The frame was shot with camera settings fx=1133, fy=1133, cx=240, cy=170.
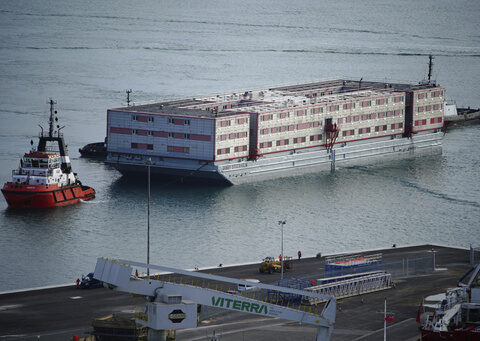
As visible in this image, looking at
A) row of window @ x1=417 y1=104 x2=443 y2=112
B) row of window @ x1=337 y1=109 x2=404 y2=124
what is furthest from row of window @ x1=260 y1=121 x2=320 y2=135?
row of window @ x1=417 y1=104 x2=443 y2=112

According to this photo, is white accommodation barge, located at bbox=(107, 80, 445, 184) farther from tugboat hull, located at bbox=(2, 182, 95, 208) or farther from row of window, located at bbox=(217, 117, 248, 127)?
tugboat hull, located at bbox=(2, 182, 95, 208)

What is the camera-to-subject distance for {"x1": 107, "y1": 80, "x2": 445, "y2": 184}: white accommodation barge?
13188cm

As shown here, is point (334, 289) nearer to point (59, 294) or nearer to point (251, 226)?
point (59, 294)

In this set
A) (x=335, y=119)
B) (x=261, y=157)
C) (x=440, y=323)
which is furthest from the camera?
(x=335, y=119)

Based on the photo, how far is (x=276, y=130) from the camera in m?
141

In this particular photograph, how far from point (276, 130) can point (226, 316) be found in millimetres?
69820

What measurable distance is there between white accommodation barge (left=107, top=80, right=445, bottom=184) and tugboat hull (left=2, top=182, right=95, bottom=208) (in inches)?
603

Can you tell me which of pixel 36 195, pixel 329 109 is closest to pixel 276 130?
pixel 329 109

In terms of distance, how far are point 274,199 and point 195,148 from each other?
512 inches

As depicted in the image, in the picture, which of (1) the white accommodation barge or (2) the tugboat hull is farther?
(1) the white accommodation barge

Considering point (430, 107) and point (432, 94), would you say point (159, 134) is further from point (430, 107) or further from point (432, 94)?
point (432, 94)

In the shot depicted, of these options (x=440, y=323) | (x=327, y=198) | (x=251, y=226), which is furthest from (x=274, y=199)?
(x=440, y=323)

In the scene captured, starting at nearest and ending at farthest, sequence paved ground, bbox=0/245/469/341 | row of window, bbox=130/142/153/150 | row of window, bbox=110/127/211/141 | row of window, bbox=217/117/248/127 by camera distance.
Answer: paved ground, bbox=0/245/469/341, row of window, bbox=110/127/211/141, row of window, bbox=217/117/248/127, row of window, bbox=130/142/153/150

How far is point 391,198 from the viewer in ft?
413
